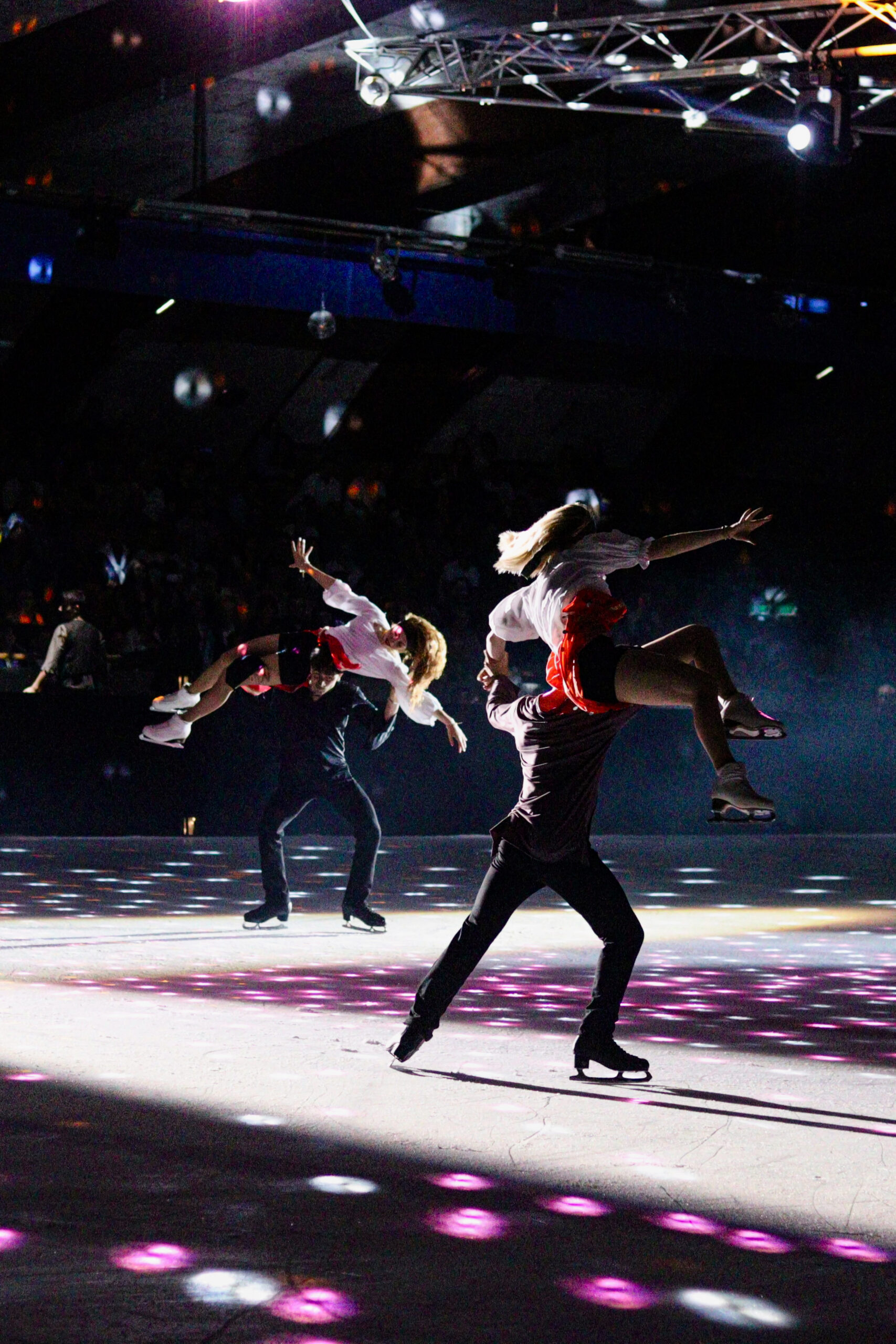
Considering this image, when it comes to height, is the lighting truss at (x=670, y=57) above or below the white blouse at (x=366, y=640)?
above

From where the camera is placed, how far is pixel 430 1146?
4176 millimetres

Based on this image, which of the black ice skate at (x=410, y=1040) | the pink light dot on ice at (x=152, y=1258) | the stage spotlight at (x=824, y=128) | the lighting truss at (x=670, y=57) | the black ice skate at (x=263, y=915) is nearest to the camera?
the pink light dot on ice at (x=152, y=1258)

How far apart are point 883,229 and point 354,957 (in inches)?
590

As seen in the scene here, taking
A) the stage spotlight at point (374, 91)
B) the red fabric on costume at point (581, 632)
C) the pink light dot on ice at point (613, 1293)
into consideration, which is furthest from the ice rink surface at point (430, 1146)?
the stage spotlight at point (374, 91)

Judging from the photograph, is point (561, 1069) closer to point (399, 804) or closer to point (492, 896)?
point (492, 896)

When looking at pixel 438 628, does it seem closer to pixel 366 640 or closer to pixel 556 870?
pixel 366 640

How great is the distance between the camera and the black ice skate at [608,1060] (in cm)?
497

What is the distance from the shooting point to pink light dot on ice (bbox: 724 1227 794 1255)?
3.36 metres

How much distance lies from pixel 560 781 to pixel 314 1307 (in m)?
2.12

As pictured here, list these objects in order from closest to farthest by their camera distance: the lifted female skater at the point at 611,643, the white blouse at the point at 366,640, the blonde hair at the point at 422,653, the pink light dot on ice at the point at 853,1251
Result: the pink light dot on ice at the point at 853,1251
the lifted female skater at the point at 611,643
the blonde hair at the point at 422,653
the white blouse at the point at 366,640

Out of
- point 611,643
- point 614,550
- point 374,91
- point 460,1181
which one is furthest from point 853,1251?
point 374,91

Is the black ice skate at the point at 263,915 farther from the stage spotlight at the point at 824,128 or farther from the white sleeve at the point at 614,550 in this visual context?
the stage spotlight at the point at 824,128

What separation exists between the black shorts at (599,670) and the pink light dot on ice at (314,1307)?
1.90 metres

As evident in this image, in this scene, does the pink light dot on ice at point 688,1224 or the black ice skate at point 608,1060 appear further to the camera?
the black ice skate at point 608,1060
